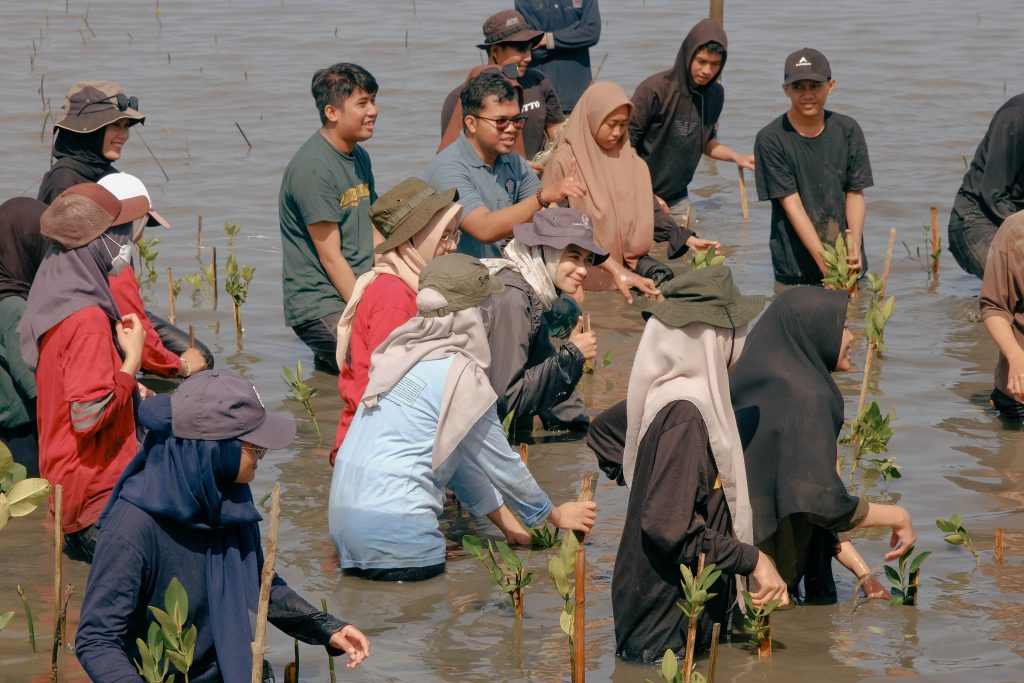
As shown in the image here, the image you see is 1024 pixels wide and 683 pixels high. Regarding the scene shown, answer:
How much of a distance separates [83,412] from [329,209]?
252 cm

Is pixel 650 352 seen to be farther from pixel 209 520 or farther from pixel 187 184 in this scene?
pixel 187 184

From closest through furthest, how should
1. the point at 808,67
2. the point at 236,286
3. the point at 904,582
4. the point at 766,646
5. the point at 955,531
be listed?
the point at 766,646 < the point at 904,582 < the point at 955,531 < the point at 236,286 < the point at 808,67

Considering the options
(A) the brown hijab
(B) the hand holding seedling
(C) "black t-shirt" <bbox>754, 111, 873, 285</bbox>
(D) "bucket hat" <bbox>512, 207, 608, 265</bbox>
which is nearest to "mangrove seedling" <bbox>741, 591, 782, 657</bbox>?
(B) the hand holding seedling

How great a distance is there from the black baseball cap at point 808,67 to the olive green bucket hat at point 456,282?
4.46m

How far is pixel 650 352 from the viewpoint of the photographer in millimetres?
4637

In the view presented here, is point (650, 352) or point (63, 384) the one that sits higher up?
point (650, 352)

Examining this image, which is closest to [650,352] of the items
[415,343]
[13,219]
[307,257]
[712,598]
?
[712,598]

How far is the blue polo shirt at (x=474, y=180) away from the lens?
7.87 metres

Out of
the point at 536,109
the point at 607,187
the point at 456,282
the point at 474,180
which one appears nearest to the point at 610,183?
the point at 607,187

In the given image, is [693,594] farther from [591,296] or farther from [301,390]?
[591,296]

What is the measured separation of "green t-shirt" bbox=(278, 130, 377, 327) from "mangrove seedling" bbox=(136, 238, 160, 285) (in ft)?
4.62

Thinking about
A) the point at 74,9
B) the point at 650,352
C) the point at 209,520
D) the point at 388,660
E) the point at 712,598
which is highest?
the point at 74,9

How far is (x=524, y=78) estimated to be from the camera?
401 inches

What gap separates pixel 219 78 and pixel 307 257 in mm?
8654
